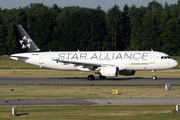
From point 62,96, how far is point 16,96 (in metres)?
3.72

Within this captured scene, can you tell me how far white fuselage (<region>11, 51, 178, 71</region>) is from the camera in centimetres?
3700

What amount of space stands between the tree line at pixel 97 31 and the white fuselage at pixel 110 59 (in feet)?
198

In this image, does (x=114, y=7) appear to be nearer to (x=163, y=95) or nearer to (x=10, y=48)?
(x=10, y=48)

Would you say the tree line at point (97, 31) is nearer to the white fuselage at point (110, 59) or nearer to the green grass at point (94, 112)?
the white fuselage at point (110, 59)

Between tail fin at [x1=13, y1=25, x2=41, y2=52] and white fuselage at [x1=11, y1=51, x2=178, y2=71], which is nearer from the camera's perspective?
white fuselage at [x1=11, y1=51, x2=178, y2=71]

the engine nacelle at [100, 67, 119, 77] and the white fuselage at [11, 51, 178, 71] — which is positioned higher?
the white fuselage at [11, 51, 178, 71]

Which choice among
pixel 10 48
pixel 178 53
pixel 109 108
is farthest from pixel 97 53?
pixel 10 48

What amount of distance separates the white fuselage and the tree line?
6033 cm

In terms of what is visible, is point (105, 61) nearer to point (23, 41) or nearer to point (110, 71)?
point (110, 71)

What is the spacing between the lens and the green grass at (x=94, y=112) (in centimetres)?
1498

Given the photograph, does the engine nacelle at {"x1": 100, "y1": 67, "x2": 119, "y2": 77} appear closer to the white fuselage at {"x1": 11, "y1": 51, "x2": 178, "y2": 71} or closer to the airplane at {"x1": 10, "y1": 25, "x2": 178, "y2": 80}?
the airplane at {"x1": 10, "y1": 25, "x2": 178, "y2": 80}

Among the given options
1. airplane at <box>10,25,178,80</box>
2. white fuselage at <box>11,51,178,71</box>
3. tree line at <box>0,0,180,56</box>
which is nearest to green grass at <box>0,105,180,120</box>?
airplane at <box>10,25,178,80</box>

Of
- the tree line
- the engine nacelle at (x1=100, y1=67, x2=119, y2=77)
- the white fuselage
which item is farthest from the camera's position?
the tree line

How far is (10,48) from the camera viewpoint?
104 metres
